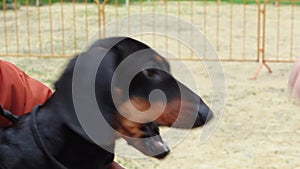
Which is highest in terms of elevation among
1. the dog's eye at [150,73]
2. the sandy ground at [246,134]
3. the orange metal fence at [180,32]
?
the dog's eye at [150,73]

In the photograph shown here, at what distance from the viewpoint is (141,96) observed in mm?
2715

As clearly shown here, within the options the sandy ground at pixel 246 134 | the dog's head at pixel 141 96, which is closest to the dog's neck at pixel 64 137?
the dog's head at pixel 141 96

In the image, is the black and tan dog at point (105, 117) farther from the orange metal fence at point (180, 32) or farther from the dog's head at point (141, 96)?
the orange metal fence at point (180, 32)

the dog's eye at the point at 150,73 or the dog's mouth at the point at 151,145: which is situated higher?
the dog's eye at the point at 150,73

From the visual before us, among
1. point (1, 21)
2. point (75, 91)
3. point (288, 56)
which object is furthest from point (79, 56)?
point (1, 21)

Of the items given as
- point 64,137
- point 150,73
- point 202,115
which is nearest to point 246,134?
point 202,115

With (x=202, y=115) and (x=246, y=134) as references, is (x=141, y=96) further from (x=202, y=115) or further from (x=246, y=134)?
(x=246, y=134)

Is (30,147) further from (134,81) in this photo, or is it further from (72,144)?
(134,81)

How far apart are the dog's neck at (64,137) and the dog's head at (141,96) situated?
0.12m

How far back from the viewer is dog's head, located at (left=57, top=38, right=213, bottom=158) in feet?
8.67

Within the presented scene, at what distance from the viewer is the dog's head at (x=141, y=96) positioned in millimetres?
2643

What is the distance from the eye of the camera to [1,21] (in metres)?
15.2

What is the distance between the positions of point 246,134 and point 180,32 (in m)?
4.88

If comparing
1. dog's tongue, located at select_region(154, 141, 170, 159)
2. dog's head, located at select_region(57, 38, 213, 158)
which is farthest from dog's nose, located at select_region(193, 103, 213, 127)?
dog's tongue, located at select_region(154, 141, 170, 159)
